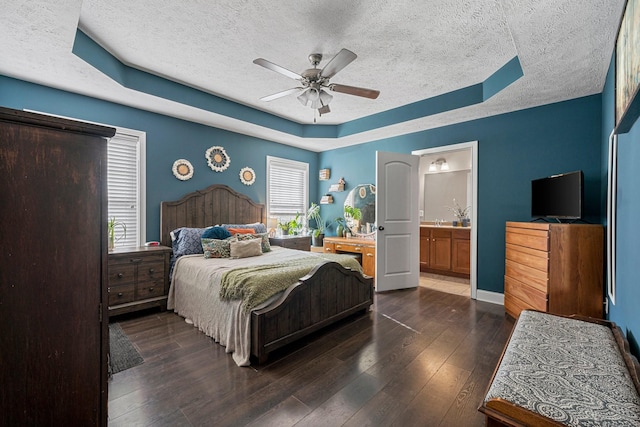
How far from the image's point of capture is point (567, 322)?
1.80m

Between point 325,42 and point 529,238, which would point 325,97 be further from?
point 529,238

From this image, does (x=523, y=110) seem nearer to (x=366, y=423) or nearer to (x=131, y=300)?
(x=366, y=423)

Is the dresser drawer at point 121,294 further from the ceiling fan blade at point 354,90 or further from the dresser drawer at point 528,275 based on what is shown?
the dresser drawer at point 528,275

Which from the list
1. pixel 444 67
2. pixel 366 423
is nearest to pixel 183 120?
pixel 444 67

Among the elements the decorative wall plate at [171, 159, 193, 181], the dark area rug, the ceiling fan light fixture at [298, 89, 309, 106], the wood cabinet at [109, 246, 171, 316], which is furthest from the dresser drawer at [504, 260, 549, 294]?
the decorative wall plate at [171, 159, 193, 181]

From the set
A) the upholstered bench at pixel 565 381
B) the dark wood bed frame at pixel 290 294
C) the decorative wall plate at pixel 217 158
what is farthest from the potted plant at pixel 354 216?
the upholstered bench at pixel 565 381

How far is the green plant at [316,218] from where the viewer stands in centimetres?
569

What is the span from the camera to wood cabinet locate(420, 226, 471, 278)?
5.03m

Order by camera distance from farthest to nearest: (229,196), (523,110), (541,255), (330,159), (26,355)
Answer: (330,159) → (229,196) → (523,110) → (541,255) → (26,355)

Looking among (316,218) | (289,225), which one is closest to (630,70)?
(289,225)

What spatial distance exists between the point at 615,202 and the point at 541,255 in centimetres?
92

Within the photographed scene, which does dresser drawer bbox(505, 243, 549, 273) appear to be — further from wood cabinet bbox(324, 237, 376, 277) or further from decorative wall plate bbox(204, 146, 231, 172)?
decorative wall plate bbox(204, 146, 231, 172)

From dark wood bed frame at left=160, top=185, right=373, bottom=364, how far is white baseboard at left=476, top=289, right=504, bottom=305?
1.69m

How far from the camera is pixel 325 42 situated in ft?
8.49
